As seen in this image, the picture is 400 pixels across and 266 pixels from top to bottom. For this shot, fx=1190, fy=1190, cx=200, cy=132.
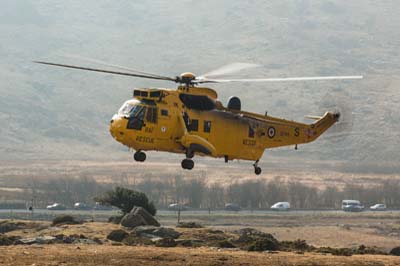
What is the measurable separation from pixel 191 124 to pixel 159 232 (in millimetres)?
20385

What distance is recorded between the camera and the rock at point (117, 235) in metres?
79.1

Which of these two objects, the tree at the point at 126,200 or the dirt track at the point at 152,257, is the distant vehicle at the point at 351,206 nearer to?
the tree at the point at 126,200

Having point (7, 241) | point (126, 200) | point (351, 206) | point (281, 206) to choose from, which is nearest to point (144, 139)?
point (7, 241)

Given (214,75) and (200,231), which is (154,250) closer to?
(214,75)

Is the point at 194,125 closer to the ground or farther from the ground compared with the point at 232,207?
closer to the ground

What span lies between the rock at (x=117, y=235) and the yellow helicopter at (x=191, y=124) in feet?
57.0

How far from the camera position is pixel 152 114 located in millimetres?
60312

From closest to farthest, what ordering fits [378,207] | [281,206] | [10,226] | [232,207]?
[10,226] → [232,207] → [281,206] → [378,207]

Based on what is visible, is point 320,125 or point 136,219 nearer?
point 320,125

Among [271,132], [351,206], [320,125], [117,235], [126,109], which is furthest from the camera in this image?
[351,206]

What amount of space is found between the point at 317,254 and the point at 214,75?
1439cm

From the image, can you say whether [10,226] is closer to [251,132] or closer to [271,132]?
[271,132]

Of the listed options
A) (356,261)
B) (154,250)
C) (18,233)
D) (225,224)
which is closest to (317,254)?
(356,261)

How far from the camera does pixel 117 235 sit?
7938 cm
